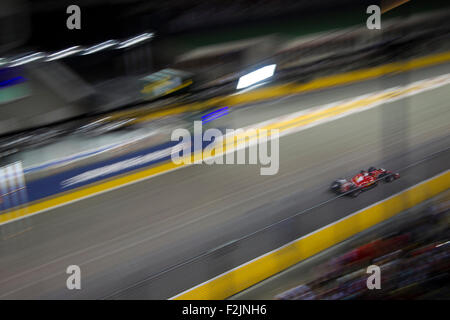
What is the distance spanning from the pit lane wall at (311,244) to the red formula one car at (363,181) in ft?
0.29

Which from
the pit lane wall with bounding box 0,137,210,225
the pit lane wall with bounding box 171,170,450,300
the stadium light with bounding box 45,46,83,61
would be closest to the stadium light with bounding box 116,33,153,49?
the stadium light with bounding box 45,46,83,61

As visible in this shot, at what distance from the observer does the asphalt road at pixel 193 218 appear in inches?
62.4

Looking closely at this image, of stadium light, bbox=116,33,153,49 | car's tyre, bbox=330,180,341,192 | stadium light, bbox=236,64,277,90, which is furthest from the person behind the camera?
car's tyre, bbox=330,180,341,192

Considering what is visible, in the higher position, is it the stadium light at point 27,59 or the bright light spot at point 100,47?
the bright light spot at point 100,47

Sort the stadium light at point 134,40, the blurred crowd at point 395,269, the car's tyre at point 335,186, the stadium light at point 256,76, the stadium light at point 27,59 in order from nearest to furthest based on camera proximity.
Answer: the stadium light at point 27,59 → the stadium light at point 134,40 → the stadium light at point 256,76 → the blurred crowd at point 395,269 → the car's tyre at point 335,186

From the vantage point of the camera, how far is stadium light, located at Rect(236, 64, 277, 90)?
173 cm

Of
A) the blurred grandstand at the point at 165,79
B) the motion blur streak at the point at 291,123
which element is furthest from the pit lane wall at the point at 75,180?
the blurred grandstand at the point at 165,79

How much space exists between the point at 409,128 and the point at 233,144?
1140mm

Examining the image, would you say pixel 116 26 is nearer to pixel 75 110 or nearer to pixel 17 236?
pixel 75 110

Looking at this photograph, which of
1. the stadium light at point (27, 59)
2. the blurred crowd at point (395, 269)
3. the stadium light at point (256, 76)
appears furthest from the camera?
the blurred crowd at point (395, 269)

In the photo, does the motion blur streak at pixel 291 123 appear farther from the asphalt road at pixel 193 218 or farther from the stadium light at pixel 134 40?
the stadium light at pixel 134 40

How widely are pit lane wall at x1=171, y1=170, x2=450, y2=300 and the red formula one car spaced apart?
0.29ft

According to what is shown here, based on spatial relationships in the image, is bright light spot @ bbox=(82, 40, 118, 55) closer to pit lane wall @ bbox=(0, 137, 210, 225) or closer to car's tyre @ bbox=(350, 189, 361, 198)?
pit lane wall @ bbox=(0, 137, 210, 225)

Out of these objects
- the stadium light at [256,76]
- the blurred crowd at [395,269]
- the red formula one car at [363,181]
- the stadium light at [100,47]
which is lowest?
the blurred crowd at [395,269]
